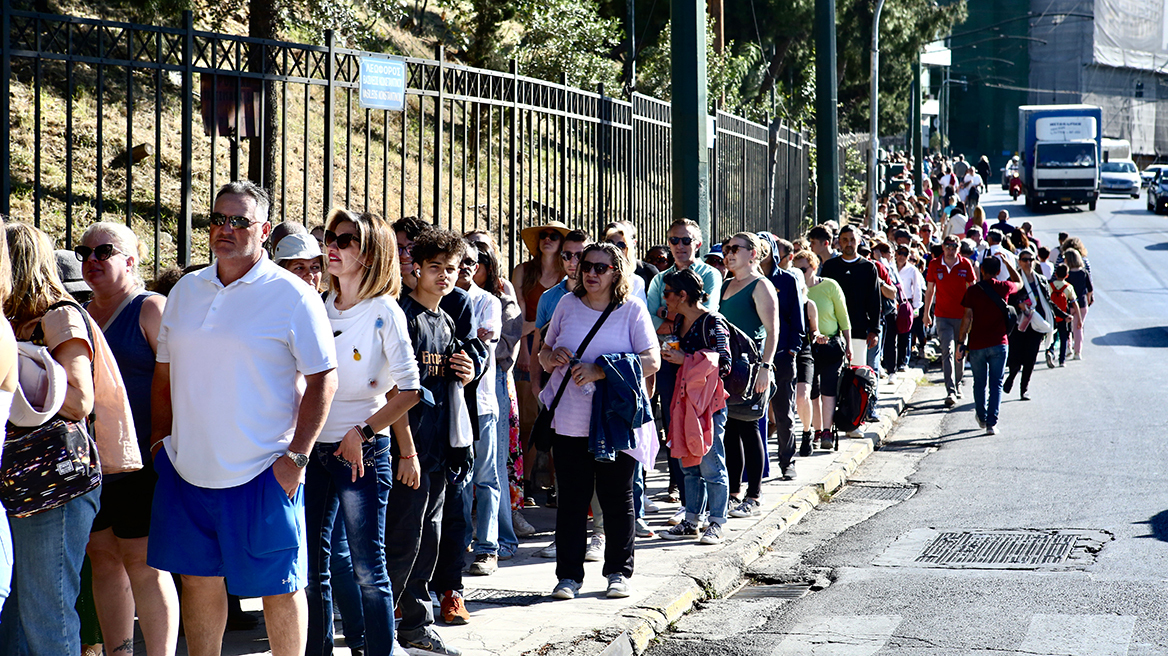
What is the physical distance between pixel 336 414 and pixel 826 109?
15315mm

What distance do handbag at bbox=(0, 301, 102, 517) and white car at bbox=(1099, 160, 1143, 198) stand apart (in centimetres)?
5674

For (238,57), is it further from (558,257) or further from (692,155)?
(692,155)

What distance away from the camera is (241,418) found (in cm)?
409

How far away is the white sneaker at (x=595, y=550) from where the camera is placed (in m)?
7.03

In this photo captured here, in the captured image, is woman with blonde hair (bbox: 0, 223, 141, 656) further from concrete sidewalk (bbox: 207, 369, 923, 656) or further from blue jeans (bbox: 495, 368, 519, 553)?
blue jeans (bbox: 495, 368, 519, 553)

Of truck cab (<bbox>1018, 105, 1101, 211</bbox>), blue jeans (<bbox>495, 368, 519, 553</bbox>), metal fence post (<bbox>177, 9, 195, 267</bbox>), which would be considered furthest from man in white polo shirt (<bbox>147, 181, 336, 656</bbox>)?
truck cab (<bbox>1018, 105, 1101, 211</bbox>)

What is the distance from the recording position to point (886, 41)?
41.8 meters

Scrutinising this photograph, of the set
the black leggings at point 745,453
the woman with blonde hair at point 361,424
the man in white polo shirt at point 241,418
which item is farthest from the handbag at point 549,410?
the man in white polo shirt at point 241,418

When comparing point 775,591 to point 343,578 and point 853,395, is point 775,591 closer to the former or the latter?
point 343,578

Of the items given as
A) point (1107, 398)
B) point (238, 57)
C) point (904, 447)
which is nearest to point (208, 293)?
point (238, 57)

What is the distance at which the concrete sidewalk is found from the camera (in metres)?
5.48

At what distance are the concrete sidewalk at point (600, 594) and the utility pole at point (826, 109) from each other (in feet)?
34.4

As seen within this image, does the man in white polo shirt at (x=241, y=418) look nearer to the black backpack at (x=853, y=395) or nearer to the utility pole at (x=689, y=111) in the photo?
the utility pole at (x=689, y=111)

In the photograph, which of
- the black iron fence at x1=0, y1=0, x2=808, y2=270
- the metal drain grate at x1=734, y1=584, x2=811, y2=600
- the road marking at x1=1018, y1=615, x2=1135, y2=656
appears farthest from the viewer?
the metal drain grate at x1=734, y1=584, x2=811, y2=600
